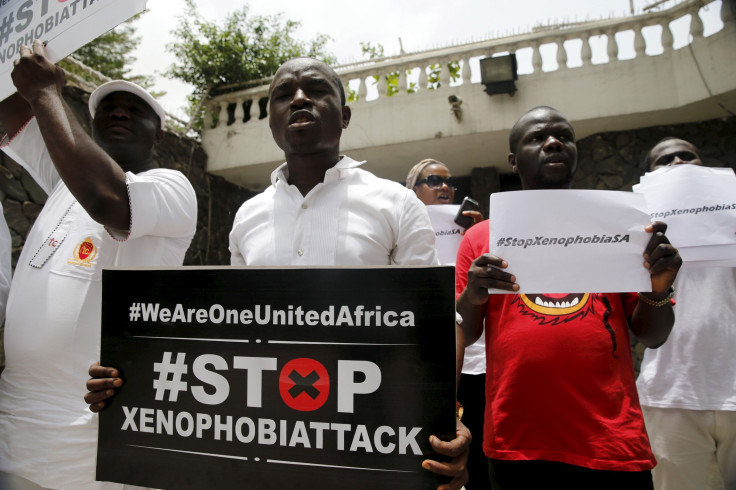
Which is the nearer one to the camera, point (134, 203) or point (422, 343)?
point (422, 343)

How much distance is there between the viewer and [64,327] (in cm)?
143

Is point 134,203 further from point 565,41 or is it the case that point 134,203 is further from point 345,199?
point 565,41

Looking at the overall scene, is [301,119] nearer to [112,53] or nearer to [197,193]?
[197,193]

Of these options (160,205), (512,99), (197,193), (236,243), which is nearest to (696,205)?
(236,243)

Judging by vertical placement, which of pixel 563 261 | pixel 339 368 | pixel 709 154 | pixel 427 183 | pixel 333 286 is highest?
pixel 709 154

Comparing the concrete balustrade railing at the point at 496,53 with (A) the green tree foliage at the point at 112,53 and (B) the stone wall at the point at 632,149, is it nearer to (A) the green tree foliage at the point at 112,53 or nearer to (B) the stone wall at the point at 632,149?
(B) the stone wall at the point at 632,149

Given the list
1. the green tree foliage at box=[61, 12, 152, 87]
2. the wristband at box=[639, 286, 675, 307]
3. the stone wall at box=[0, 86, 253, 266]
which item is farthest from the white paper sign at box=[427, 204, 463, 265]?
the green tree foliage at box=[61, 12, 152, 87]

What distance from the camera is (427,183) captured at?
3.21 m

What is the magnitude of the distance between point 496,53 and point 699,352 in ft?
18.2

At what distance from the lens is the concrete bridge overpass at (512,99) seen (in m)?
5.70

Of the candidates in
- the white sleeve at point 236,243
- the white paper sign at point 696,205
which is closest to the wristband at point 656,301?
the white paper sign at point 696,205

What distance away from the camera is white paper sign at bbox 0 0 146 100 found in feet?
4.11

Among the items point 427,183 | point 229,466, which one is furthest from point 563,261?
point 427,183

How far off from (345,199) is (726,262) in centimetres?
153
